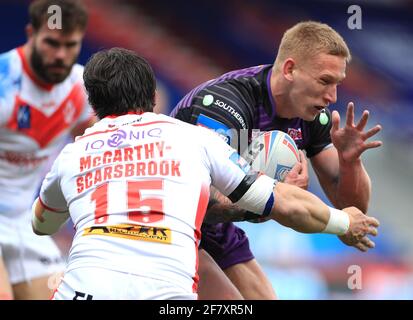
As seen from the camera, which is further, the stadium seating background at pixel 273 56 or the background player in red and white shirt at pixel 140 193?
the stadium seating background at pixel 273 56

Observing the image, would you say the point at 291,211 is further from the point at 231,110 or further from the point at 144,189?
the point at 231,110

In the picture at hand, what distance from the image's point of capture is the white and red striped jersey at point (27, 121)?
759cm

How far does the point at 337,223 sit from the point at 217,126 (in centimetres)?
129

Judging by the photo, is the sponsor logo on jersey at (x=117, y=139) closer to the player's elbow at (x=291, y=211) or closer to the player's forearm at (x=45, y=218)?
the player's forearm at (x=45, y=218)

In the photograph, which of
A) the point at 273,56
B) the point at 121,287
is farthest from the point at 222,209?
the point at 273,56

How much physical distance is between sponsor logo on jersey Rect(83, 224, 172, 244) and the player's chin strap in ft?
2.02

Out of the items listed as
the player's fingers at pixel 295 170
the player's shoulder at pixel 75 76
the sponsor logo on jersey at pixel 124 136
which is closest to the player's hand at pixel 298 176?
the player's fingers at pixel 295 170

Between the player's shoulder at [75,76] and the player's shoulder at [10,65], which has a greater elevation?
the player's shoulder at [75,76]

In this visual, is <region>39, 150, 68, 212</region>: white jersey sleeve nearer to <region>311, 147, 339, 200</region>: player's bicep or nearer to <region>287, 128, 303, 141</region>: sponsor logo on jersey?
<region>287, 128, 303, 141</region>: sponsor logo on jersey

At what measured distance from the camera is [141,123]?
3.81 metres

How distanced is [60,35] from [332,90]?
3082mm

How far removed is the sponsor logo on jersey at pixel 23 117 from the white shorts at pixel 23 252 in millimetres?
799

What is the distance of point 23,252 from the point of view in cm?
757

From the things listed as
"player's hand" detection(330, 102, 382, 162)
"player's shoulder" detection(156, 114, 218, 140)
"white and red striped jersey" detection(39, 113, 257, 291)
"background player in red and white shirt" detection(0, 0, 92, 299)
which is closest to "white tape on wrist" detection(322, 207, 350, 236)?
"white and red striped jersey" detection(39, 113, 257, 291)
